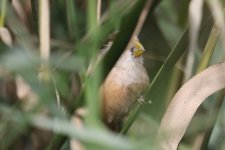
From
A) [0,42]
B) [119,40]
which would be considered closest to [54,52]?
[0,42]

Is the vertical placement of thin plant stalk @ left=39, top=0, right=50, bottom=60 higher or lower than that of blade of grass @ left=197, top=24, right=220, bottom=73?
higher

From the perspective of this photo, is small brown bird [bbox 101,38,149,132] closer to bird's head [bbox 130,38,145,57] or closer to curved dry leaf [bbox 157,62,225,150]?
bird's head [bbox 130,38,145,57]

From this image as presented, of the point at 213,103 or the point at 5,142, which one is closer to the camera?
the point at 5,142

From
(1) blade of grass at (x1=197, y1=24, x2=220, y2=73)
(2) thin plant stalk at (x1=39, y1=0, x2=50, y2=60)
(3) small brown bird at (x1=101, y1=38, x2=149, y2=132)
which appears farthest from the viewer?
(3) small brown bird at (x1=101, y1=38, x2=149, y2=132)

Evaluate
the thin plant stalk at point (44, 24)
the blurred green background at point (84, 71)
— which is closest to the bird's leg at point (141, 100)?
the blurred green background at point (84, 71)

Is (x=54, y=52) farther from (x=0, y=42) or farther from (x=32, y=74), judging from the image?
(x=32, y=74)

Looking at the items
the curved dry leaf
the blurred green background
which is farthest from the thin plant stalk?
the curved dry leaf

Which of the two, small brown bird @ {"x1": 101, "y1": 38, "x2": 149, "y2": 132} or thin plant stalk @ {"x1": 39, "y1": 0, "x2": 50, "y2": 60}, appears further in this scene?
small brown bird @ {"x1": 101, "y1": 38, "x2": 149, "y2": 132}

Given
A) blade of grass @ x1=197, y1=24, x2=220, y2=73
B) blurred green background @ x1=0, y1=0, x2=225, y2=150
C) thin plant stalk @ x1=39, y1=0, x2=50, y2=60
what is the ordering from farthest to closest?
blade of grass @ x1=197, y1=24, x2=220, y2=73, thin plant stalk @ x1=39, y1=0, x2=50, y2=60, blurred green background @ x1=0, y1=0, x2=225, y2=150

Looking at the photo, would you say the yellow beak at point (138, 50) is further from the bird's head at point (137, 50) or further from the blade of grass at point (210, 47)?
the blade of grass at point (210, 47)
